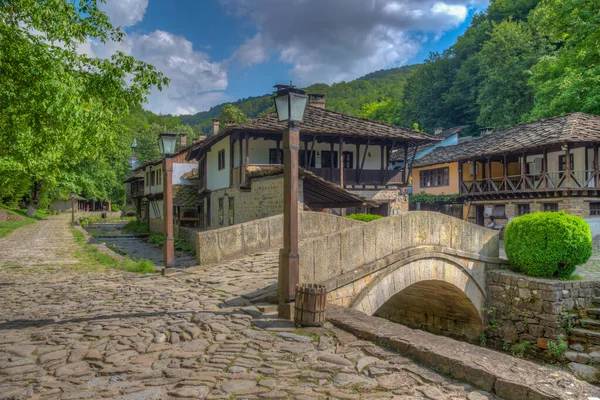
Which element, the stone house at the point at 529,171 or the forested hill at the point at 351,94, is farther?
the forested hill at the point at 351,94

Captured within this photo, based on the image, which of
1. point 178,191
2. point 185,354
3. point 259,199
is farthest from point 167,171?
point 178,191

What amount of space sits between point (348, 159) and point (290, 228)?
16.3 metres

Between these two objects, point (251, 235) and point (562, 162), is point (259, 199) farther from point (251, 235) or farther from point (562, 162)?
point (562, 162)

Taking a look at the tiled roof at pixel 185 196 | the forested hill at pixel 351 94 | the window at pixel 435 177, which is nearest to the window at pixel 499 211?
the window at pixel 435 177

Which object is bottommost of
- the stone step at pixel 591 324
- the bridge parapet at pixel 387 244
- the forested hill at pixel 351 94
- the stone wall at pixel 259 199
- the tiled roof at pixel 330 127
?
the stone step at pixel 591 324

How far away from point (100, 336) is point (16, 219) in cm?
3898

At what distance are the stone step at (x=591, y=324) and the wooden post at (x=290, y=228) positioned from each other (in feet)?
28.9

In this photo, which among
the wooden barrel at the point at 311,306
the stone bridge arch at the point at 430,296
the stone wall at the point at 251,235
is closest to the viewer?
→ the wooden barrel at the point at 311,306

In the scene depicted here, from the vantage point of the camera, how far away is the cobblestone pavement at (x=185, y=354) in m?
3.42

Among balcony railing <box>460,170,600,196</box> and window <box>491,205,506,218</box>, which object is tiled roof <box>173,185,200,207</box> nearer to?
balcony railing <box>460,170,600,196</box>

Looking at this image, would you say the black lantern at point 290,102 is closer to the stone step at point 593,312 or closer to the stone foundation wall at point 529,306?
the stone foundation wall at point 529,306

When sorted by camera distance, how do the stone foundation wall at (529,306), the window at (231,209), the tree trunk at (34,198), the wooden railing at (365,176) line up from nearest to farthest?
1. the stone foundation wall at (529,306)
2. the window at (231,209)
3. the wooden railing at (365,176)
4. the tree trunk at (34,198)

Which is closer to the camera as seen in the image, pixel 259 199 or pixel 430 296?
pixel 430 296

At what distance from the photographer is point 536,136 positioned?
73.4ft
